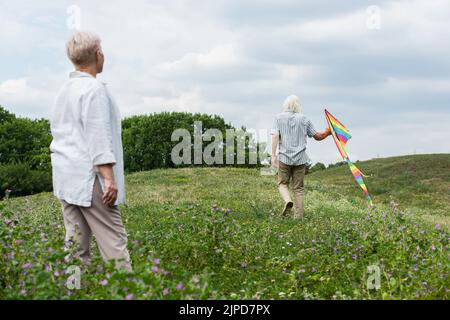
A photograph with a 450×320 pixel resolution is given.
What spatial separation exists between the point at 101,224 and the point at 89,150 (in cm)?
70

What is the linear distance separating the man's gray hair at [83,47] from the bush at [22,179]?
17305 mm

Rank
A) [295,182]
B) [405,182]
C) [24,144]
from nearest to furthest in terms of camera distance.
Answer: [295,182]
[24,144]
[405,182]

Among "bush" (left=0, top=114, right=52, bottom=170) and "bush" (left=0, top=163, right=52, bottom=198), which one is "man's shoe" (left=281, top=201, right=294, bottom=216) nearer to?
"bush" (left=0, top=163, right=52, bottom=198)

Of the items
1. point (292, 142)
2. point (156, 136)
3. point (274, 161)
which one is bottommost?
point (274, 161)

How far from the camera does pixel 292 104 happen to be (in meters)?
11.9

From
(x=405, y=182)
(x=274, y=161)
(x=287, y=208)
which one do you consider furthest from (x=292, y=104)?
(x=405, y=182)

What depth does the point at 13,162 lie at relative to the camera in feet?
75.0

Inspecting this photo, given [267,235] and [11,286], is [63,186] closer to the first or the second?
[11,286]

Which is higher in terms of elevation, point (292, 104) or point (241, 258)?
point (292, 104)

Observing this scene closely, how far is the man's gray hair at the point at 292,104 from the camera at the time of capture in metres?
11.8

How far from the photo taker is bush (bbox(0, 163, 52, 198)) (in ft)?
71.1

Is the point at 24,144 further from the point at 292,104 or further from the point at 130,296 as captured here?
the point at 130,296
